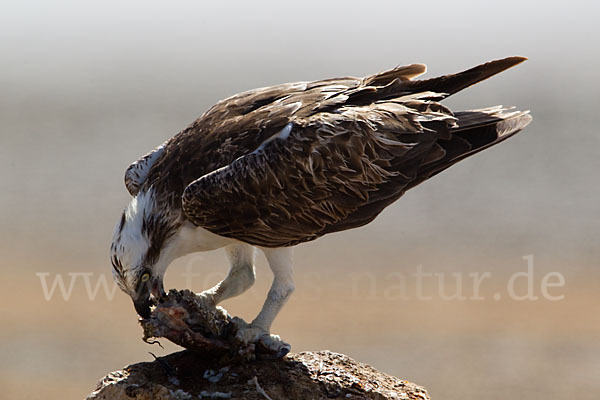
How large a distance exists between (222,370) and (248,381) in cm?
26

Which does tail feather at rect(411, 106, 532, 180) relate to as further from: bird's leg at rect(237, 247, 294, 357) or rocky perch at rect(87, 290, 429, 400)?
rocky perch at rect(87, 290, 429, 400)

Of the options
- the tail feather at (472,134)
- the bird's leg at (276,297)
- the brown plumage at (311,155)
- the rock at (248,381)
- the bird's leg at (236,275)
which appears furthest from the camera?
the bird's leg at (236,275)

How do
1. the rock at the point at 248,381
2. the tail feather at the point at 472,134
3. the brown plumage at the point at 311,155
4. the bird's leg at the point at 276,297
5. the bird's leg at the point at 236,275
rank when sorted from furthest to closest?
the bird's leg at the point at 236,275
the tail feather at the point at 472,134
the bird's leg at the point at 276,297
the brown plumage at the point at 311,155
the rock at the point at 248,381

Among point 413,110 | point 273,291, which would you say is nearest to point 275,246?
point 273,291

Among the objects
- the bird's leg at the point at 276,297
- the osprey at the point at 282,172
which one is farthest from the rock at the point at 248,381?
the osprey at the point at 282,172

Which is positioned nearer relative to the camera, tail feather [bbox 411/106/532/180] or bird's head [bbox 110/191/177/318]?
bird's head [bbox 110/191/177/318]

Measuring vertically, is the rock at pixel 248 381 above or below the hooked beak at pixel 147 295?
below

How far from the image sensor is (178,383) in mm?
6070

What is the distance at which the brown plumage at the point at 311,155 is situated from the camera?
6.22 meters

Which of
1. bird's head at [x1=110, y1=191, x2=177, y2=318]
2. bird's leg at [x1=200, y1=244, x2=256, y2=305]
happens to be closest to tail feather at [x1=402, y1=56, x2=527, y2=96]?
bird's leg at [x1=200, y1=244, x2=256, y2=305]

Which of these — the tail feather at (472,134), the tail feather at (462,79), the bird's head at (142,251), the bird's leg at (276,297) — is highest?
the tail feather at (462,79)

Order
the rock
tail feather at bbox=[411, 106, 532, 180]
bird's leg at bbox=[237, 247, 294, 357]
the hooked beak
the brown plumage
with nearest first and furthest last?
the rock, the hooked beak, the brown plumage, bird's leg at bbox=[237, 247, 294, 357], tail feather at bbox=[411, 106, 532, 180]

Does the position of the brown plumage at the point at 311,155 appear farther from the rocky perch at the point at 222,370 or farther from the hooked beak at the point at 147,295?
the rocky perch at the point at 222,370

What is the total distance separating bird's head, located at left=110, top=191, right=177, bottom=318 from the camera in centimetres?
601
